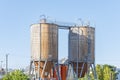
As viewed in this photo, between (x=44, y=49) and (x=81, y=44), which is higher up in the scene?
(x=81, y=44)

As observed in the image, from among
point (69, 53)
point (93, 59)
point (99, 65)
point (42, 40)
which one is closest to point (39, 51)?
point (42, 40)

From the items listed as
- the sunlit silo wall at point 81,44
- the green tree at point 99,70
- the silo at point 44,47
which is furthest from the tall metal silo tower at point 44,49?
→ the green tree at point 99,70

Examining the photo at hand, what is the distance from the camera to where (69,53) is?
53.9m

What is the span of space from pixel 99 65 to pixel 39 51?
2033 inches

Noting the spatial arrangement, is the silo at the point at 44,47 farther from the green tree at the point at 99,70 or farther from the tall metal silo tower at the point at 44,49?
the green tree at the point at 99,70

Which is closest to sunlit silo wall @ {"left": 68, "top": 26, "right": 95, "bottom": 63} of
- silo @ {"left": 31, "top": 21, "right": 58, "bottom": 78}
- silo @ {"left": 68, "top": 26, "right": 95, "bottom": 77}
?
silo @ {"left": 68, "top": 26, "right": 95, "bottom": 77}

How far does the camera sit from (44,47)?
49.4 metres

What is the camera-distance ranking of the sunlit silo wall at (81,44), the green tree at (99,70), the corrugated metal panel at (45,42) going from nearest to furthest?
1. the corrugated metal panel at (45,42)
2. the sunlit silo wall at (81,44)
3. the green tree at (99,70)

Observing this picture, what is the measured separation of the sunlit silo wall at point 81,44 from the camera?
53188 mm

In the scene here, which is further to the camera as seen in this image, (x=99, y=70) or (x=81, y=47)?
(x=99, y=70)

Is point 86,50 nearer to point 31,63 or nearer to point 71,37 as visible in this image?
point 71,37

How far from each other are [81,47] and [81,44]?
458 millimetres

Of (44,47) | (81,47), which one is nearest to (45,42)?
(44,47)

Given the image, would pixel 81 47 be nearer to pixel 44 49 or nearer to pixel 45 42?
pixel 45 42
